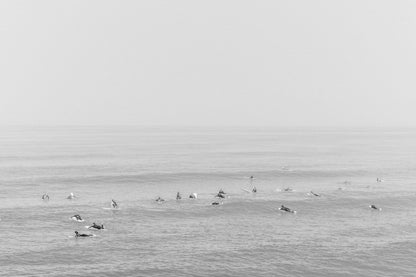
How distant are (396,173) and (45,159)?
329ft

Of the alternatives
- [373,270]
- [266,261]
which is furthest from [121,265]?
[373,270]

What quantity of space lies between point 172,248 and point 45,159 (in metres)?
102

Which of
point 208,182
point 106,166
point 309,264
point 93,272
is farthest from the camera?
point 106,166

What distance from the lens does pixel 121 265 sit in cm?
4712

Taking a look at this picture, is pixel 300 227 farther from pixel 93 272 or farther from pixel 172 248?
pixel 93 272

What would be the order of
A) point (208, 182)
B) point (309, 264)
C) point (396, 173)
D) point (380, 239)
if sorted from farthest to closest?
point (396, 173) → point (208, 182) → point (380, 239) → point (309, 264)

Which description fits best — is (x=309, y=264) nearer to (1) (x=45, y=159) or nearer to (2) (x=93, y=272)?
(2) (x=93, y=272)

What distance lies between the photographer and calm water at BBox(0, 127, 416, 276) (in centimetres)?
4772

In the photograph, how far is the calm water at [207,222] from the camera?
47.7m

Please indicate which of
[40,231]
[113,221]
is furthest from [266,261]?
[40,231]

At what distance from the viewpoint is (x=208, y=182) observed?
100 metres

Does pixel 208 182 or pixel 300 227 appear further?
pixel 208 182

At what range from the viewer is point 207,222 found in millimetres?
65062

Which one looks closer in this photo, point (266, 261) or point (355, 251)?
point (266, 261)
